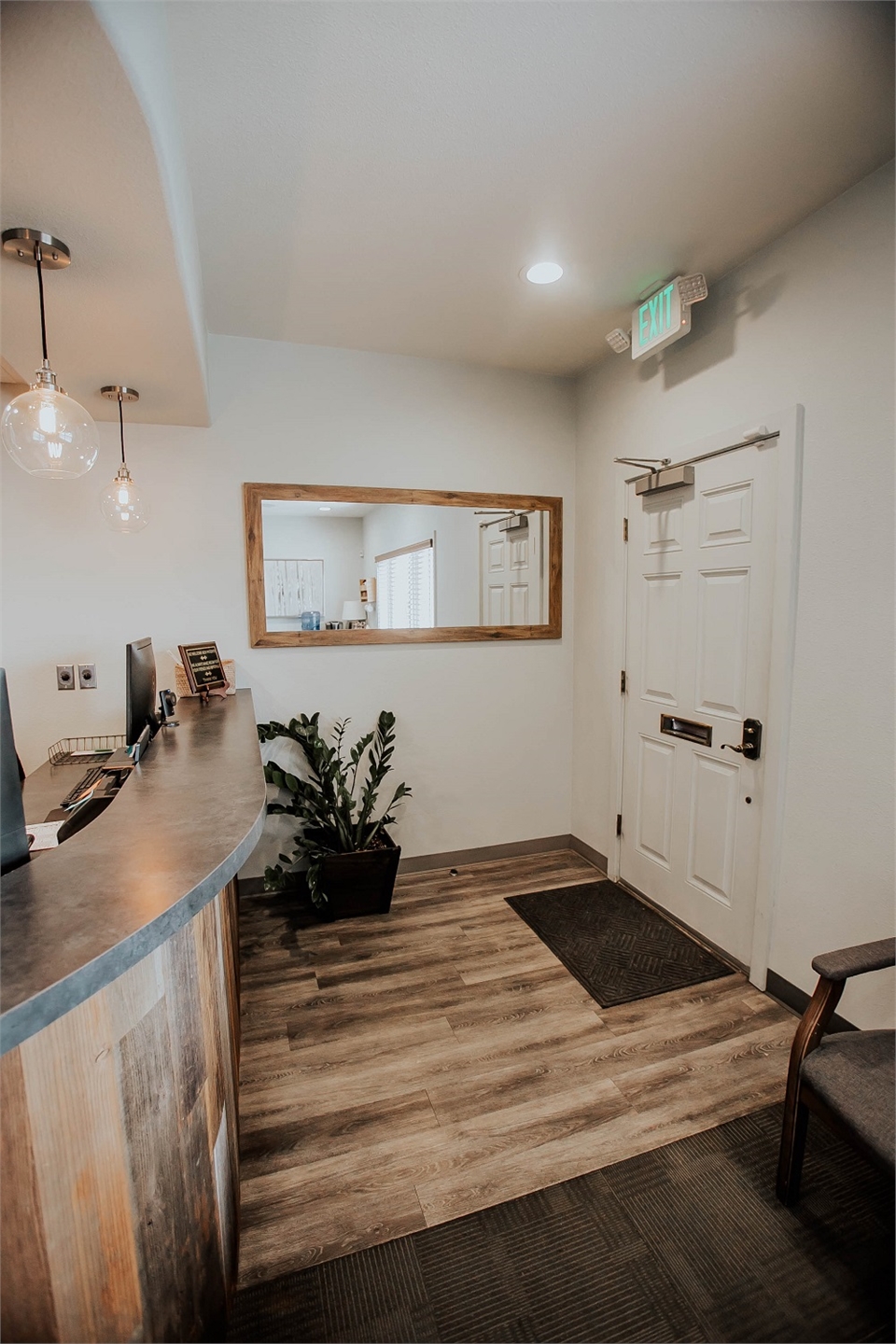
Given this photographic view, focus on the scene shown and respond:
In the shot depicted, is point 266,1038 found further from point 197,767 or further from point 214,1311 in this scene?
point 197,767

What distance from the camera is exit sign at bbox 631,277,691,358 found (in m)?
2.45

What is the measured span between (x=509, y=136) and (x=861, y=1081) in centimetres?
263

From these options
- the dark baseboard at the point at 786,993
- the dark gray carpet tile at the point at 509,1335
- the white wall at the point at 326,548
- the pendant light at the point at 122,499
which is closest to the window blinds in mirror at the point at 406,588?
the white wall at the point at 326,548

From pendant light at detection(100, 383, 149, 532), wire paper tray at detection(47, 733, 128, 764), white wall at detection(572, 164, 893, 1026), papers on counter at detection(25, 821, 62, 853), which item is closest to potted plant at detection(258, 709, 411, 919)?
wire paper tray at detection(47, 733, 128, 764)

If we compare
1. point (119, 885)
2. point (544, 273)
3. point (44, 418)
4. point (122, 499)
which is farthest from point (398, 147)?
point (119, 885)

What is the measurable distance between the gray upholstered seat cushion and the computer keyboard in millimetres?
2111

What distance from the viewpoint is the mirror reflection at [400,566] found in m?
3.23

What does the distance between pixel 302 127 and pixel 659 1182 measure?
3.08m

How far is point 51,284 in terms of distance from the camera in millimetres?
1685

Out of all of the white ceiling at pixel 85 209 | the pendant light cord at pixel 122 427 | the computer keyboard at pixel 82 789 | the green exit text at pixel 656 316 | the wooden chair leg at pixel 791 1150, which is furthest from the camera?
the pendant light cord at pixel 122 427

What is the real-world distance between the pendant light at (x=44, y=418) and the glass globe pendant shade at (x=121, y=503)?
0.84 meters

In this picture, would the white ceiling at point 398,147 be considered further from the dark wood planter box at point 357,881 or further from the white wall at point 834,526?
the dark wood planter box at point 357,881

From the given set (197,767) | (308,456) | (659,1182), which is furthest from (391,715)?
(659,1182)

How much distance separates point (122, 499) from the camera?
2.51 metres
